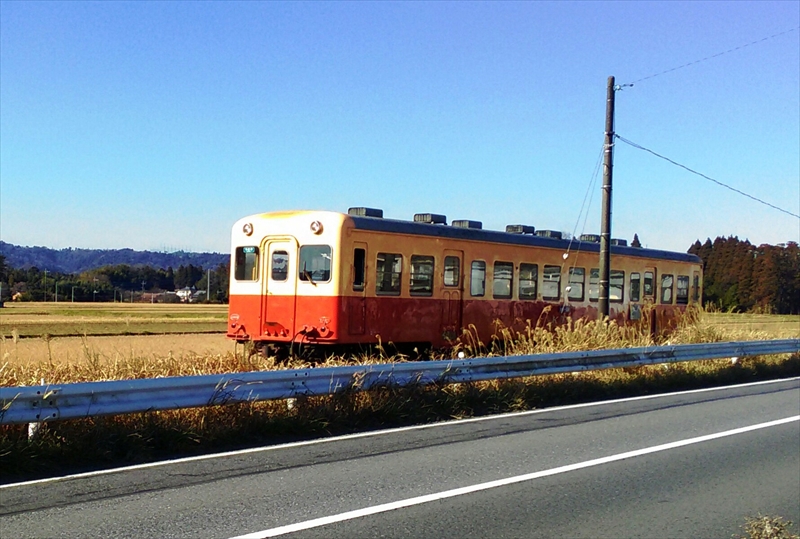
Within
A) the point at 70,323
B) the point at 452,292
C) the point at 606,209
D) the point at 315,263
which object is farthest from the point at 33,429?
the point at 70,323

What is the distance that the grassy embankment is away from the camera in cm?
736

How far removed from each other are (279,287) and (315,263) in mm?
1017

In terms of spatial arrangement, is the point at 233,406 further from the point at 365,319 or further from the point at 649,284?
the point at 649,284

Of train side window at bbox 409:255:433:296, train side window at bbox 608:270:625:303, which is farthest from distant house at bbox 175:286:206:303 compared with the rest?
train side window at bbox 409:255:433:296

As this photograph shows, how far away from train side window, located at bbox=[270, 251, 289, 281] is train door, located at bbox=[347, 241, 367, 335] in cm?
144

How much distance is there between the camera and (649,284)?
875 inches

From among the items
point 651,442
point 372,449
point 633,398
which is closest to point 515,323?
point 633,398

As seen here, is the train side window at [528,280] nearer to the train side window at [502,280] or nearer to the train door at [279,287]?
the train side window at [502,280]

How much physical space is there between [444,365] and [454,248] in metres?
5.41

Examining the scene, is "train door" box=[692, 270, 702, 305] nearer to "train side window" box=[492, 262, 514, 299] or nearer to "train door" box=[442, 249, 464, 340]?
"train side window" box=[492, 262, 514, 299]

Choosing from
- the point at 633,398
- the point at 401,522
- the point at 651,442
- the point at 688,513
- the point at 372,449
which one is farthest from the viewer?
the point at 633,398

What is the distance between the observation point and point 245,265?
52.0 feet

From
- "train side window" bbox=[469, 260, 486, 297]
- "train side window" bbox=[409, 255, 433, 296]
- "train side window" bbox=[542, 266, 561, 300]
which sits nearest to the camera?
"train side window" bbox=[409, 255, 433, 296]

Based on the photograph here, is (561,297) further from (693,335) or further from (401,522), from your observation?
(401,522)
